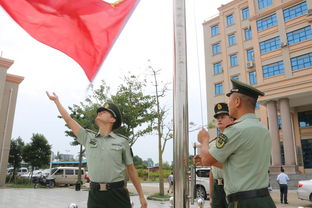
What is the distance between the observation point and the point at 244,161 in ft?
6.56

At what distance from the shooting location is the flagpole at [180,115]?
1939 millimetres

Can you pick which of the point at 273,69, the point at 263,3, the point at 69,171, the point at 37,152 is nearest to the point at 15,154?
the point at 37,152

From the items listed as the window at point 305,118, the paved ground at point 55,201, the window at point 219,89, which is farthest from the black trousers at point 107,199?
the window at point 219,89

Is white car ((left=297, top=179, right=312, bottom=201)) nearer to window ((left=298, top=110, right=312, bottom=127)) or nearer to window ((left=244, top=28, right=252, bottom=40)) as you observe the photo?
window ((left=298, top=110, right=312, bottom=127))

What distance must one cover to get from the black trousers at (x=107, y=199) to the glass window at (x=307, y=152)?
23.2 meters

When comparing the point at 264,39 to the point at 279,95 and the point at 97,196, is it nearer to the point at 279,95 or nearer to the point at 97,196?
the point at 279,95

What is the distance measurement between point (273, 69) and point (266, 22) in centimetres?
445

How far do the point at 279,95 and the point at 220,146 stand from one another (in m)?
20.0

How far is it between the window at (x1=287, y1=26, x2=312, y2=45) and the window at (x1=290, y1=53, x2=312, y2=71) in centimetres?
142

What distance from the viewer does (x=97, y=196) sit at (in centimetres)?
298

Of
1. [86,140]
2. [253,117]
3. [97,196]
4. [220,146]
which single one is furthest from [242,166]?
[86,140]

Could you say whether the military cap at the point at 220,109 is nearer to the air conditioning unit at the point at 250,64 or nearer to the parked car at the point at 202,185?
the parked car at the point at 202,185

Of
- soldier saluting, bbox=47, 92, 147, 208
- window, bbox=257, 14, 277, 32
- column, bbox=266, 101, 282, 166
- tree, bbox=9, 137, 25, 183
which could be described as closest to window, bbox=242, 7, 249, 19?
window, bbox=257, 14, 277, 32

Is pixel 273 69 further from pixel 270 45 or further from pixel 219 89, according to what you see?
pixel 219 89
